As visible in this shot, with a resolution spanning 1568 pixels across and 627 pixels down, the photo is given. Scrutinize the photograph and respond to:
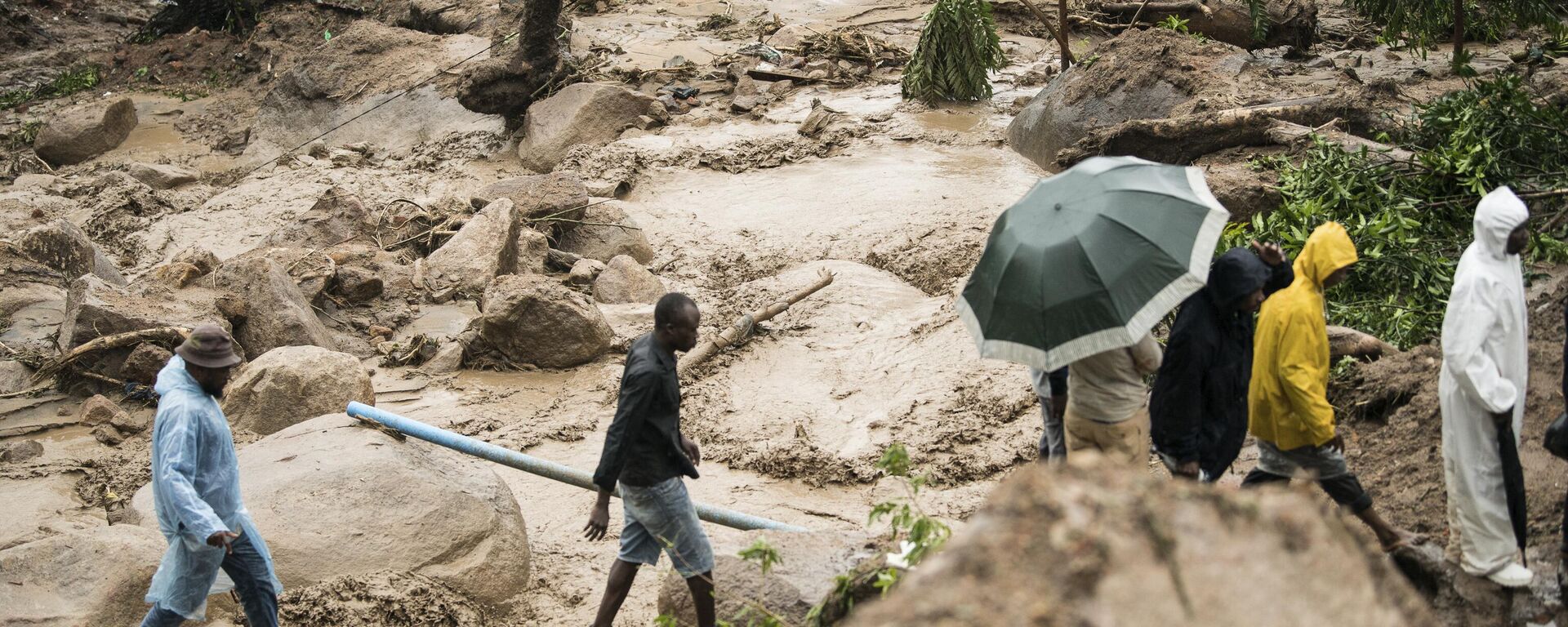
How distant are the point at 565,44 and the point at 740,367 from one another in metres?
9.25

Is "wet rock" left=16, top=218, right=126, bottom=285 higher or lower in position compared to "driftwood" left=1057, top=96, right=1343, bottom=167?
lower

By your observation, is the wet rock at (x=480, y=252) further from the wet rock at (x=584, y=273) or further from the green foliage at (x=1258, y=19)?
the green foliage at (x=1258, y=19)

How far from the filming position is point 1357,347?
6117 mm

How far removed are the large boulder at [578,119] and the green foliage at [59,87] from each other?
861 centimetres

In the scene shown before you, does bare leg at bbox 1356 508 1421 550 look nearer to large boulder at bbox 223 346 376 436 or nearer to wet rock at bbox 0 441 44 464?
large boulder at bbox 223 346 376 436

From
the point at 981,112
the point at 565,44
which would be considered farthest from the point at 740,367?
the point at 565,44

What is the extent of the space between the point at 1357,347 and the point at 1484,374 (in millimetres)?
2255

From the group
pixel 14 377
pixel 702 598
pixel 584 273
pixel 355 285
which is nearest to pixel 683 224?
pixel 584 273

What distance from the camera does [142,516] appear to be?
5844 mm

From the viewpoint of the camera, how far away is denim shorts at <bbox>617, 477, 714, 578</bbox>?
464 cm

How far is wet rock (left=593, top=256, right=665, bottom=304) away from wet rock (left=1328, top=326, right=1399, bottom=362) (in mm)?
5712

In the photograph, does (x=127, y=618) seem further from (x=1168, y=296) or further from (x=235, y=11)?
(x=235, y=11)

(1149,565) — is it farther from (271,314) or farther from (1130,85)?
(1130,85)

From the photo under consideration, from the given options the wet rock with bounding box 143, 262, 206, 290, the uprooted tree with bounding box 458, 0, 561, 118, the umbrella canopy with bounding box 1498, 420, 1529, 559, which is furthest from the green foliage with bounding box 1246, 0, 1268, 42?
the wet rock with bounding box 143, 262, 206, 290
